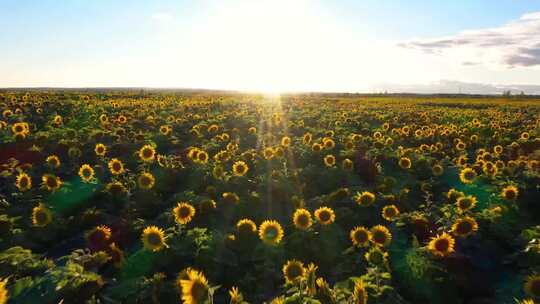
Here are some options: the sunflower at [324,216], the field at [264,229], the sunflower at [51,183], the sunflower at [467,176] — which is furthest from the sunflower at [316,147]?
the sunflower at [51,183]

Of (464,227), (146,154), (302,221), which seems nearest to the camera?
(464,227)

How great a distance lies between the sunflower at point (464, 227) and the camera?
7.46 m

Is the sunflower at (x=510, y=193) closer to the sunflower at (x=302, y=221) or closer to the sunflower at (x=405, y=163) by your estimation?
the sunflower at (x=405, y=163)

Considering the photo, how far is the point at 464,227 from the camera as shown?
7492 mm

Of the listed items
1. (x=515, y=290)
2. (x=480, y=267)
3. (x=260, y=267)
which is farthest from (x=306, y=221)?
(x=515, y=290)

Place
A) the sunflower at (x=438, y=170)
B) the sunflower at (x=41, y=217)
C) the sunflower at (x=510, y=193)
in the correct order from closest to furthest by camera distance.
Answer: the sunflower at (x=41, y=217), the sunflower at (x=510, y=193), the sunflower at (x=438, y=170)

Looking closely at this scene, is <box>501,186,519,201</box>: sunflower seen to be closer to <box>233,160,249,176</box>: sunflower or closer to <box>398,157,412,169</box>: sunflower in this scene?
<box>398,157,412,169</box>: sunflower

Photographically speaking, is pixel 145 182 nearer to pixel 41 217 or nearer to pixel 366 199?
pixel 41 217

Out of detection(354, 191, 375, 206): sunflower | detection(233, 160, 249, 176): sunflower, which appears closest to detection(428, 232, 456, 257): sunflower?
detection(354, 191, 375, 206): sunflower

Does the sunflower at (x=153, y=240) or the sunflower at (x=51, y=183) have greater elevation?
the sunflower at (x=51, y=183)

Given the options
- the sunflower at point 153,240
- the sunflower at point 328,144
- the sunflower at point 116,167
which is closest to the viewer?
the sunflower at point 153,240

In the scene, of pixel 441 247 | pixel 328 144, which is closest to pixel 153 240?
pixel 441 247

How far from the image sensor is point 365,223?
9.29 m

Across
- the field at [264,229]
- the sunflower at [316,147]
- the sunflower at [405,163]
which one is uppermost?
the sunflower at [316,147]
